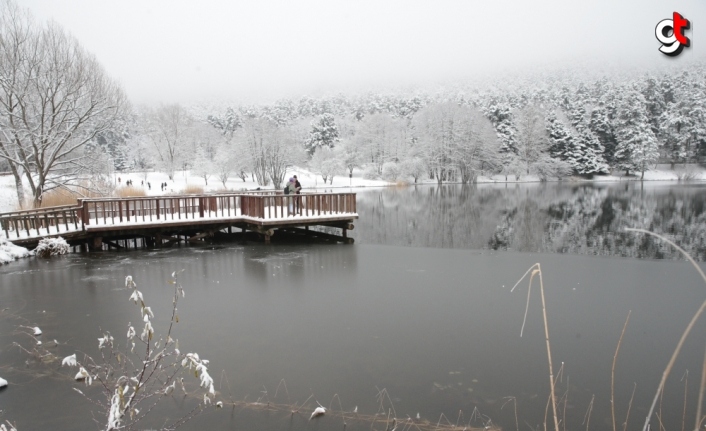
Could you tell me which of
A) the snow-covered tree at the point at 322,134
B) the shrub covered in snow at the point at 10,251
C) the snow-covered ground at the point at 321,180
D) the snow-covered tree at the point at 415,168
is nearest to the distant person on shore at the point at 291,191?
the shrub covered in snow at the point at 10,251

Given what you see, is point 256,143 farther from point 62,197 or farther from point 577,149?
point 577,149

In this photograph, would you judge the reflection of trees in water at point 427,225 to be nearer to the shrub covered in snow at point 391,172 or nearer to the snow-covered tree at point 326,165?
the snow-covered tree at point 326,165

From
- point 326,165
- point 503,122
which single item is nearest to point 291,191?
point 326,165

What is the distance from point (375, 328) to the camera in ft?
21.8

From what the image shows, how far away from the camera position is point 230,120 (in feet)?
308

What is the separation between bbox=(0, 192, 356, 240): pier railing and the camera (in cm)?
1391

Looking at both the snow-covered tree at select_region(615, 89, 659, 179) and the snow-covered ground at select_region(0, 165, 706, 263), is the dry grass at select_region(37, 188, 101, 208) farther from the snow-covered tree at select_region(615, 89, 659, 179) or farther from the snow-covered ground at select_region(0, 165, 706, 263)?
the snow-covered tree at select_region(615, 89, 659, 179)

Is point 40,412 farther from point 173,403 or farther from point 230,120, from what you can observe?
point 230,120

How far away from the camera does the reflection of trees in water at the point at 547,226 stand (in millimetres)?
14961

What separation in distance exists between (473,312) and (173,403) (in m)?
4.79

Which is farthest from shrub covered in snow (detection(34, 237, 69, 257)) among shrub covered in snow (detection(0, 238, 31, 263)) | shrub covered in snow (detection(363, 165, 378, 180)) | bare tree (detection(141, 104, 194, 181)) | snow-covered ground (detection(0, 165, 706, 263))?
shrub covered in snow (detection(363, 165, 378, 180))

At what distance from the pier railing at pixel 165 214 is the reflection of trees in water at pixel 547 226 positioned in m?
Result: 2.21

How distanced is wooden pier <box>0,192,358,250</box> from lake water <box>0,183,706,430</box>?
1.22 meters
